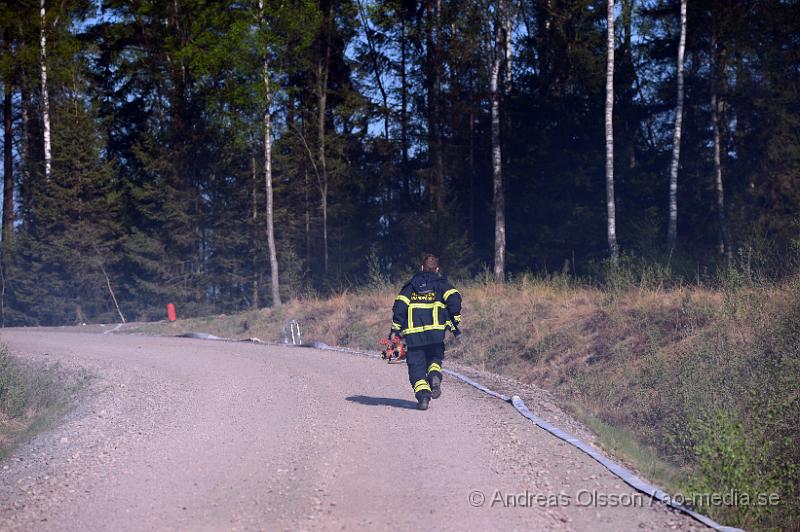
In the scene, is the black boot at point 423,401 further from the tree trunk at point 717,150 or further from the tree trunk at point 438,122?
the tree trunk at point 438,122

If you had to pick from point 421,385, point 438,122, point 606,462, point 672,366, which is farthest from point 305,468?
point 438,122

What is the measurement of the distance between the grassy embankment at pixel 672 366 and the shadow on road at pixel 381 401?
241 cm

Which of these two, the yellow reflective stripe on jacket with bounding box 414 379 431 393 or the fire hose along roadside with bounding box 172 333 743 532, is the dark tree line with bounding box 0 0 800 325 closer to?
the fire hose along roadside with bounding box 172 333 743 532

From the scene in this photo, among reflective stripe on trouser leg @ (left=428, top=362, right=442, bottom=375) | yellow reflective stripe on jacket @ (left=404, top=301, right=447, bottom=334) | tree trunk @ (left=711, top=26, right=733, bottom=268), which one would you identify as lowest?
reflective stripe on trouser leg @ (left=428, top=362, right=442, bottom=375)

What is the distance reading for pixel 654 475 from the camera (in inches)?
328

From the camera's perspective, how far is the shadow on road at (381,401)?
37.2 feet

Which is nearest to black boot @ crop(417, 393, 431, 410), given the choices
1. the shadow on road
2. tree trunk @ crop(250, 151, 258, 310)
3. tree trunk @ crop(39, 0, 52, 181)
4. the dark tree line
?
the shadow on road

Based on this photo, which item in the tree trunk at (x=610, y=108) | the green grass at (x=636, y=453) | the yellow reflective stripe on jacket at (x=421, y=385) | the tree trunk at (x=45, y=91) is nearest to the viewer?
the green grass at (x=636, y=453)

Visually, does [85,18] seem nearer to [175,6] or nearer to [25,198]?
[175,6]

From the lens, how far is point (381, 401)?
11750 millimetres

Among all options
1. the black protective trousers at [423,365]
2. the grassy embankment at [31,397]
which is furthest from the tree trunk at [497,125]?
the black protective trousers at [423,365]

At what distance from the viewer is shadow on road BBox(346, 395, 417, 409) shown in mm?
11328

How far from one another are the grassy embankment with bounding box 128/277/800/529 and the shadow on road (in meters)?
2.41

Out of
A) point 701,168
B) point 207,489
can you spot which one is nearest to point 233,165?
point 701,168
